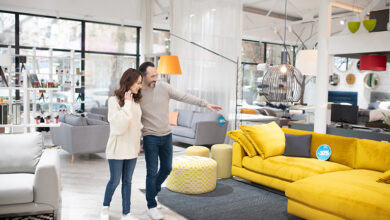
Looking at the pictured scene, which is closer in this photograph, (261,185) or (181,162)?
(181,162)

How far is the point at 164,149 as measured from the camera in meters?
3.49

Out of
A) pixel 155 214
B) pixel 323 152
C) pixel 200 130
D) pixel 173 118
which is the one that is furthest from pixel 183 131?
pixel 155 214

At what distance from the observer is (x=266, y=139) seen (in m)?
4.68

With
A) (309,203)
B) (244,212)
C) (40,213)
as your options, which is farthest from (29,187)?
(309,203)

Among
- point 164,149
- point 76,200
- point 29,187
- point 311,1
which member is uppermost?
point 311,1

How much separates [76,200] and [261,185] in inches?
92.3

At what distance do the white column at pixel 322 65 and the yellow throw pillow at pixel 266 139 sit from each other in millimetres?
1033

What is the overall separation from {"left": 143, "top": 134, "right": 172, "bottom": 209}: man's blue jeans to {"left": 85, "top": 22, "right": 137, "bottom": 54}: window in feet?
24.2

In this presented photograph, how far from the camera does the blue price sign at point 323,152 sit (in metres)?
4.46

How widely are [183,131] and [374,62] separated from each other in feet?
13.1

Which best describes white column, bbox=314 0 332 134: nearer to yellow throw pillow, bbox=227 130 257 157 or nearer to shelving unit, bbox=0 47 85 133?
yellow throw pillow, bbox=227 130 257 157

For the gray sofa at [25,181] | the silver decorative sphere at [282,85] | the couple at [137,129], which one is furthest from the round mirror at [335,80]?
the gray sofa at [25,181]

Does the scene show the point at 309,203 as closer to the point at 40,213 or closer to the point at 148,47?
the point at 40,213

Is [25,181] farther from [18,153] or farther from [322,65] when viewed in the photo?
[322,65]
